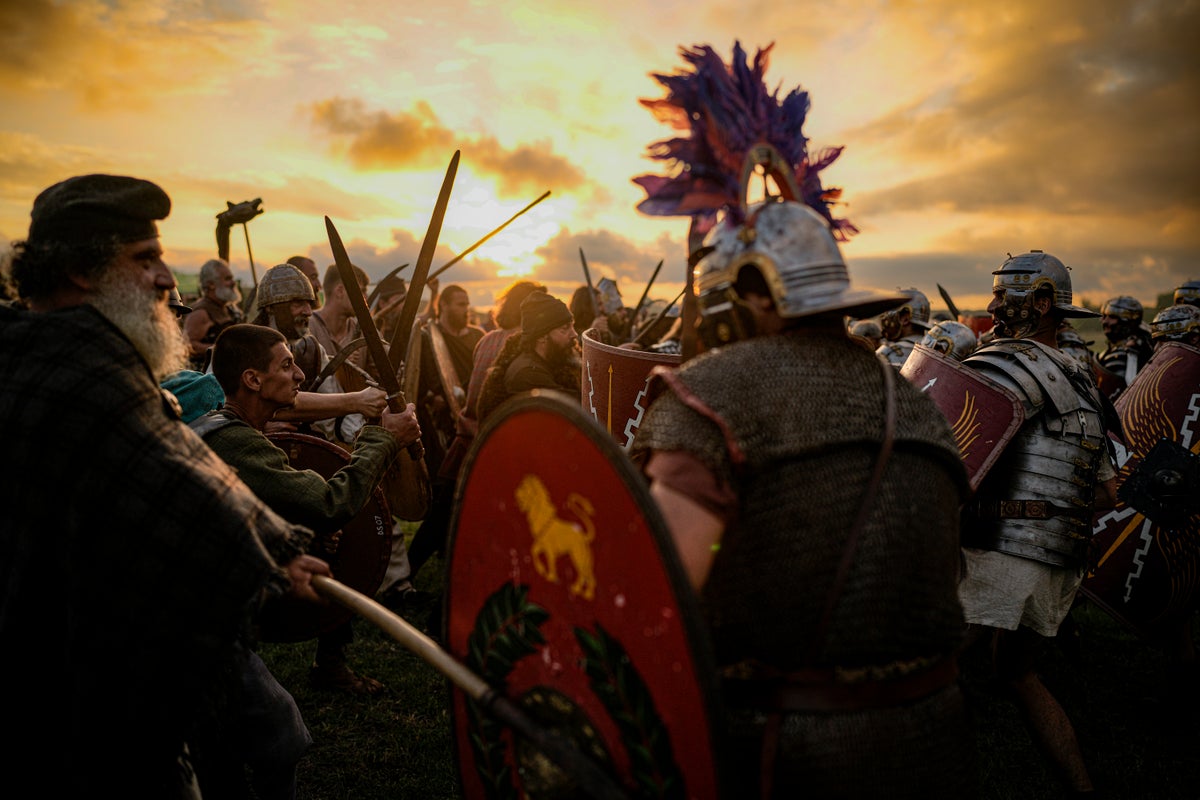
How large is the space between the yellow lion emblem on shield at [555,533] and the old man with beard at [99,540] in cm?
77

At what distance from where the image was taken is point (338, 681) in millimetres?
4305

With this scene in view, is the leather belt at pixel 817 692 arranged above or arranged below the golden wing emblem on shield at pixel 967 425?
below

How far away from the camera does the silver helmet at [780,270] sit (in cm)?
161

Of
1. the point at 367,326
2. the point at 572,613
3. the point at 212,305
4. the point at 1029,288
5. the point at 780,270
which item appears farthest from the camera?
the point at 212,305

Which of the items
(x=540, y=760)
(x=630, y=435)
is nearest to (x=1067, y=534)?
(x=630, y=435)

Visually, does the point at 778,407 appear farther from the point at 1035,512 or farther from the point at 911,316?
the point at 911,316

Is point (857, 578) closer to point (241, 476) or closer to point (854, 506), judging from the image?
point (854, 506)

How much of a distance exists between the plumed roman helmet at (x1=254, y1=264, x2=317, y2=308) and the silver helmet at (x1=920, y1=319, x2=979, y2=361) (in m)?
4.13

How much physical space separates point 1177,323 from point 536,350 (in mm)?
5961

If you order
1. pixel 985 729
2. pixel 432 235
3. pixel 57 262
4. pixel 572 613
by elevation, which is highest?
pixel 432 235

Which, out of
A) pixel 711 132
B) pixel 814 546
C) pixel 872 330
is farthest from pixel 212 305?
pixel 872 330

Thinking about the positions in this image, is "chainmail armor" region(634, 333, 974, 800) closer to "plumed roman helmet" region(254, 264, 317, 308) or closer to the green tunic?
the green tunic

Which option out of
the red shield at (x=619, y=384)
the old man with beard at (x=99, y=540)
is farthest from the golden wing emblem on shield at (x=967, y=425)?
the old man with beard at (x=99, y=540)

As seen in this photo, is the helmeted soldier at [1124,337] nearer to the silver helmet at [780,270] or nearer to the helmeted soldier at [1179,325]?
the helmeted soldier at [1179,325]
